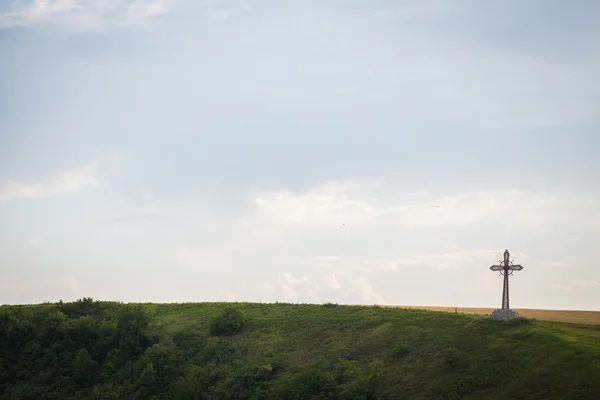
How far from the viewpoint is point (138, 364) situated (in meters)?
54.0

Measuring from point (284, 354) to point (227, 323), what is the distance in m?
10.9

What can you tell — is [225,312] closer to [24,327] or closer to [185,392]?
[185,392]

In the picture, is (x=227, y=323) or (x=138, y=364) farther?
(x=227, y=323)

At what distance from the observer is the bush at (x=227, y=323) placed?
58750 mm

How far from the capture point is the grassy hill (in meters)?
37.2

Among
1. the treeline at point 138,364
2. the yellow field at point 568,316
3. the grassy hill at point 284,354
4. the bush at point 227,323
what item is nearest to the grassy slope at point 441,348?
the grassy hill at point 284,354

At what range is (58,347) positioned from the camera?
58.3 meters

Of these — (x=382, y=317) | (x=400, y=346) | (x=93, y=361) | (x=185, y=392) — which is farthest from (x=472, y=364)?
(x=93, y=361)

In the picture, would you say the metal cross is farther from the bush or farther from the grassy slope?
the bush

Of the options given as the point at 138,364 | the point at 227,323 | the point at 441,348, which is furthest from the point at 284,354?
the point at 138,364

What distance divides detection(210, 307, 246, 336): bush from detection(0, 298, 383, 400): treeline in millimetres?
99

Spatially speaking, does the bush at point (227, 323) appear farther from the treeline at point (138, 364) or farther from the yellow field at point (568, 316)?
the yellow field at point (568, 316)

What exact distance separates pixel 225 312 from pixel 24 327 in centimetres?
2076

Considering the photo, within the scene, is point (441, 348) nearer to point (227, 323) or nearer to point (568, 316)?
point (568, 316)
